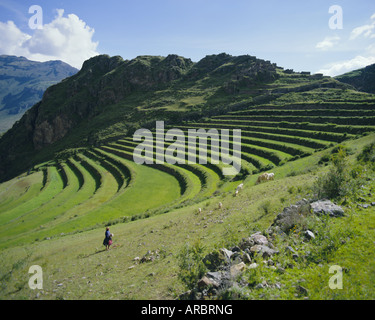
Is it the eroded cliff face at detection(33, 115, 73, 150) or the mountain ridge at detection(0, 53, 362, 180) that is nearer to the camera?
the mountain ridge at detection(0, 53, 362, 180)

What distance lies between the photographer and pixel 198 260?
30.0ft

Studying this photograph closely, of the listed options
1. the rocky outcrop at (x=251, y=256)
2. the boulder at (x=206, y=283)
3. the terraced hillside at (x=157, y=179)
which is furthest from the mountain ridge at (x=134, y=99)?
the boulder at (x=206, y=283)

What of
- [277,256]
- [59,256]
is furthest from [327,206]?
[59,256]

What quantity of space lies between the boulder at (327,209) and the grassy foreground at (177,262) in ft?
1.06

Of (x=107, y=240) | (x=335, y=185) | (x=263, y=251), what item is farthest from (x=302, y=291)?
(x=107, y=240)

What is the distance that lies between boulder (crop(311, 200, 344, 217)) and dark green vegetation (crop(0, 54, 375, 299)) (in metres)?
1.48

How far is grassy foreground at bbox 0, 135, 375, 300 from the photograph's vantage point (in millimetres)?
7203

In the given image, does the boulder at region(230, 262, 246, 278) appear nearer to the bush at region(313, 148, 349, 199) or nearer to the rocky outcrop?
the rocky outcrop

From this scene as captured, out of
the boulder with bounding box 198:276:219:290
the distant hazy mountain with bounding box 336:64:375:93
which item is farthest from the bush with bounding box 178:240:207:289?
the distant hazy mountain with bounding box 336:64:375:93

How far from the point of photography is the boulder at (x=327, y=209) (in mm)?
10273

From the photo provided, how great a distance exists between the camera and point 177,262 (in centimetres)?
1131

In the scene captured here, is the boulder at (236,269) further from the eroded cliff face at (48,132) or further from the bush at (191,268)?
the eroded cliff face at (48,132)

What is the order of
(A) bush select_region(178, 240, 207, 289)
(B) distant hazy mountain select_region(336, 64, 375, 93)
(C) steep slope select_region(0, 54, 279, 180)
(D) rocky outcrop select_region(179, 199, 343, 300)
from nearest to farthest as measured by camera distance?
(D) rocky outcrop select_region(179, 199, 343, 300) < (A) bush select_region(178, 240, 207, 289) < (C) steep slope select_region(0, 54, 279, 180) < (B) distant hazy mountain select_region(336, 64, 375, 93)
